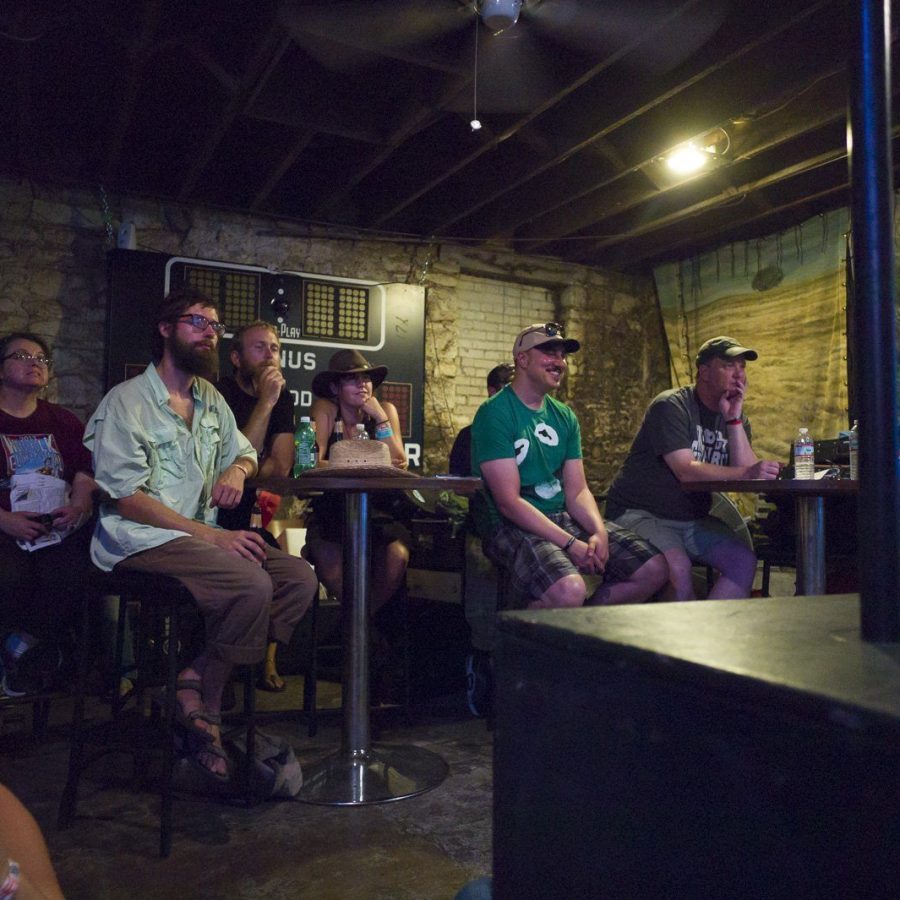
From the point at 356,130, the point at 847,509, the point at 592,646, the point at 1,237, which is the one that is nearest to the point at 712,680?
the point at 592,646

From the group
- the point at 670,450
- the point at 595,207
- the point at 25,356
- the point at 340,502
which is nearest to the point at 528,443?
the point at 670,450

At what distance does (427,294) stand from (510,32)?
2821 mm

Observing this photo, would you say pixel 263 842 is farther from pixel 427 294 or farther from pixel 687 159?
pixel 427 294

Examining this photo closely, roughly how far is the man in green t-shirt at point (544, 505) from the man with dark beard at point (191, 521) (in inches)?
32.9

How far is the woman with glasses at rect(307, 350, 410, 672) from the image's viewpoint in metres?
3.49

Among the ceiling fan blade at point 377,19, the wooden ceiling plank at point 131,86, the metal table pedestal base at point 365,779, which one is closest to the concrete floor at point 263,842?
the metal table pedestal base at point 365,779

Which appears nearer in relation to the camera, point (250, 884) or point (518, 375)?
point (250, 884)

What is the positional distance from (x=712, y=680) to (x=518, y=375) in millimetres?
2952

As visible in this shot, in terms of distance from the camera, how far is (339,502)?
3.49m

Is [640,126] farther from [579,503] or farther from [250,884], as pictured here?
[250,884]

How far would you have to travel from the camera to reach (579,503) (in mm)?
3336

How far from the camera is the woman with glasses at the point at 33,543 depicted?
9.71ft

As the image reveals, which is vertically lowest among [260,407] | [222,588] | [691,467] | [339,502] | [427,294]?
[222,588]

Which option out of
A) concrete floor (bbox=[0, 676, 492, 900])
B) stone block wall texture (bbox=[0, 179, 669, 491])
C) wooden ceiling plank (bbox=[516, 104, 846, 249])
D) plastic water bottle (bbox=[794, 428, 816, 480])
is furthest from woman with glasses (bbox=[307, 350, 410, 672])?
wooden ceiling plank (bbox=[516, 104, 846, 249])
